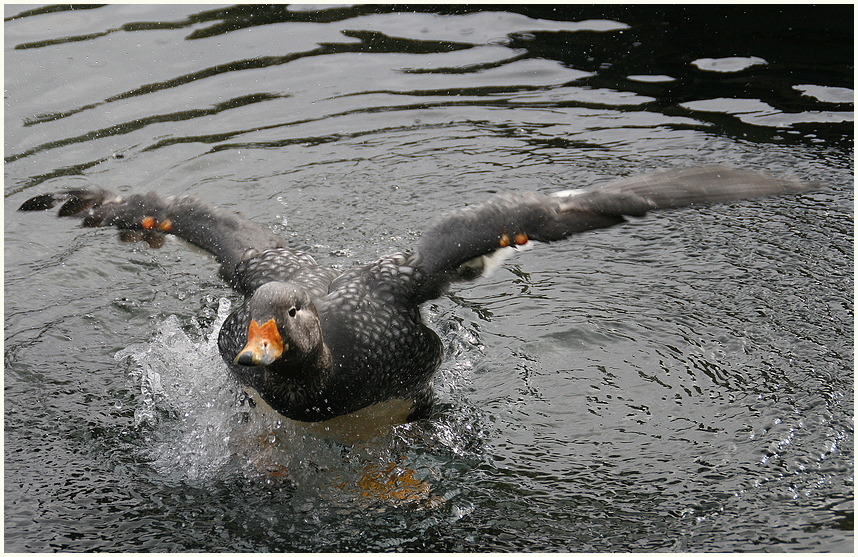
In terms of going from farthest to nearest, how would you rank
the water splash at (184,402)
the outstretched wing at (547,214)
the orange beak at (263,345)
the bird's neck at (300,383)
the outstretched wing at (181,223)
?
1. the outstretched wing at (181,223)
2. the water splash at (184,402)
3. the outstretched wing at (547,214)
4. the bird's neck at (300,383)
5. the orange beak at (263,345)

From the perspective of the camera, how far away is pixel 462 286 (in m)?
7.34

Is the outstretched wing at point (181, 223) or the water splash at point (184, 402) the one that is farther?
the outstretched wing at point (181, 223)

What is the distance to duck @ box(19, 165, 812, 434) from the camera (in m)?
5.09

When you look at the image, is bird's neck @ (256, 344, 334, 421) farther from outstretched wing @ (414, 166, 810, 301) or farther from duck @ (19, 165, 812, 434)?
outstretched wing @ (414, 166, 810, 301)

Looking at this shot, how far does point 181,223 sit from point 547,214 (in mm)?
2833

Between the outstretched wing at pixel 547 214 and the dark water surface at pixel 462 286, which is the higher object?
the outstretched wing at pixel 547 214

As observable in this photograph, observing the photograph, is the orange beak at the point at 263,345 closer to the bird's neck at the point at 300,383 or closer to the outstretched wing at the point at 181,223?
the bird's neck at the point at 300,383

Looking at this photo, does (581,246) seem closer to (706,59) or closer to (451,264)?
(451,264)

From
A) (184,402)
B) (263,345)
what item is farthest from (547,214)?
(184,402)

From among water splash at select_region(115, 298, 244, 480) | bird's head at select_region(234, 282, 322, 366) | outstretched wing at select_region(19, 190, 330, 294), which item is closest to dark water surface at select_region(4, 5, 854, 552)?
water splash at select_region(115, 298, 244, 480)

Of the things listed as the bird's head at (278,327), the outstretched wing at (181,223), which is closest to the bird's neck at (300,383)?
the bird's head at (278,327)

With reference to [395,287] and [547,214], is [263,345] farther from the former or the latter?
[547,214]

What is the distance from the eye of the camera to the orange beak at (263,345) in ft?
13.9

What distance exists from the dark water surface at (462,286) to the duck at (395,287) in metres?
0.61
